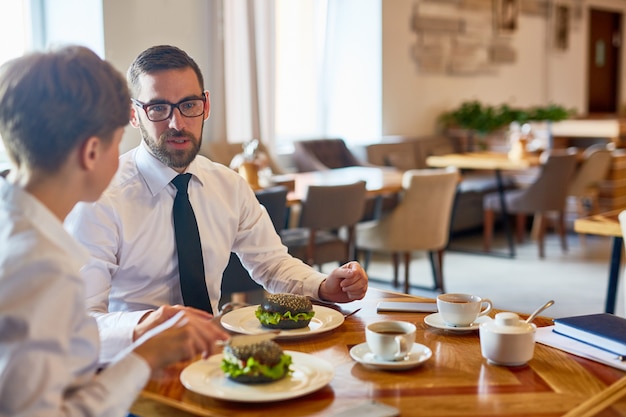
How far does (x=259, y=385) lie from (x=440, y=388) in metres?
0.31

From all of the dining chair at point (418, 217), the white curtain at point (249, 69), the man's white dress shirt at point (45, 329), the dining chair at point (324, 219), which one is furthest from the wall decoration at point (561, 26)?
the man's white dress shirt at point (45, 329)

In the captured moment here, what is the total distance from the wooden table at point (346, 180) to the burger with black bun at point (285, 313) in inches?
102

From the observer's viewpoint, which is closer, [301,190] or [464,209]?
[301,190]

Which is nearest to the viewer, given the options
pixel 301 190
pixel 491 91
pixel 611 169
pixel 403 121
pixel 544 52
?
pixel 301 190

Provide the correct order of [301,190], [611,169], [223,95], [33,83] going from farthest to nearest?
[611,169]
[223,95]
[301,190]
[33,83]

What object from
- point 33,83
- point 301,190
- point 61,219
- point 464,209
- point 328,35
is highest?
point 328,35

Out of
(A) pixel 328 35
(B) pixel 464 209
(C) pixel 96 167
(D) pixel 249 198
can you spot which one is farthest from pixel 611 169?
(C) pixel 96 167

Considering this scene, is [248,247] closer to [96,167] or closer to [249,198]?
[249,198]

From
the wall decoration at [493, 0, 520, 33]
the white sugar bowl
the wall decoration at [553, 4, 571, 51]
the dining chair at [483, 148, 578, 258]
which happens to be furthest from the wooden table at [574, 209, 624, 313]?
the wall decoration at [553, 4, 571, 51]

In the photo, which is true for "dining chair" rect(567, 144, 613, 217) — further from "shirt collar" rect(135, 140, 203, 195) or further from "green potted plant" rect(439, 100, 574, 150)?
"shirt collar" rect(135, 140, 203, 195)

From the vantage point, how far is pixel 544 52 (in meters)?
10.2

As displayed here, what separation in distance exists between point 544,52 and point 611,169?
3.36 m

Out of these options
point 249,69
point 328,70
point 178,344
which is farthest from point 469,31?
point 178,344

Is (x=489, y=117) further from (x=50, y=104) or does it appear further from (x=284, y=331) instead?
(x=50, y=104)
